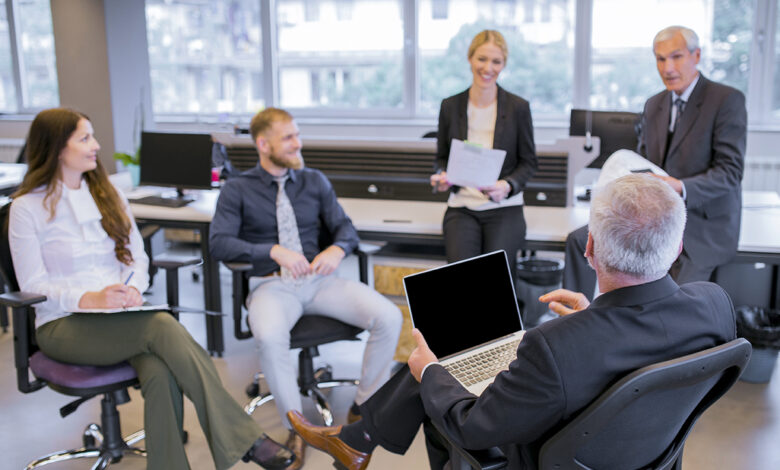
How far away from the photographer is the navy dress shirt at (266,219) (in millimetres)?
2818

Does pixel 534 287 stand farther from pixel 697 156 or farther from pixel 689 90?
pixel 689 90

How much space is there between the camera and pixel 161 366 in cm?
229

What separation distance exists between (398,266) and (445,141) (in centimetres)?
60

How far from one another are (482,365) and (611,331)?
558 mm

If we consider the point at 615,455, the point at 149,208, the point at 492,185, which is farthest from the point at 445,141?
the point at 615,455

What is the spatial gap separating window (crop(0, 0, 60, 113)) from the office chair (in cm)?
559

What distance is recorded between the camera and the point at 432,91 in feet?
20.7

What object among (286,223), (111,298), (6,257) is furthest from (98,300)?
(286,223)

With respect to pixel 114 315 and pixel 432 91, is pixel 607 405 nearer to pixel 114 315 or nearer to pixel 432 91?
pixel 114 315

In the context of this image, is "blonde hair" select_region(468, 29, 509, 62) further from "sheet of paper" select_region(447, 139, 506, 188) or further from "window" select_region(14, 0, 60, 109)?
"window" select_region(14, 0, 60, 109)

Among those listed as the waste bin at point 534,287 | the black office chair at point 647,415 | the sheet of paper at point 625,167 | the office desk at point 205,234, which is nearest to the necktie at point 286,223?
the office desk at point 205,234

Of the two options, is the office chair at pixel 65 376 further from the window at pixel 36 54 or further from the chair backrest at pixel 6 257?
the window at pixel 36 54

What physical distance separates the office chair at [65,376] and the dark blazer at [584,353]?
4.29 ft

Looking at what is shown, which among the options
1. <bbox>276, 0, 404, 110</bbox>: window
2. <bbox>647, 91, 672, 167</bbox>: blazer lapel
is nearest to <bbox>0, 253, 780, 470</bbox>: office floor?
<bbox>647, 91, 672, 167</bbox>: blazer lapel
